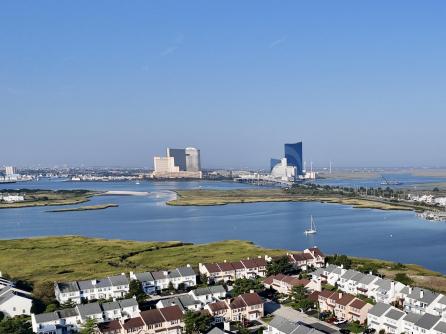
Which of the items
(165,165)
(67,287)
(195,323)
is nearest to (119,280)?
(67,287)

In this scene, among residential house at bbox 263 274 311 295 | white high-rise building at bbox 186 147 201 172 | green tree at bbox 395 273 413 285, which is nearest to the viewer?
residential house at bbox 263 274 311 295

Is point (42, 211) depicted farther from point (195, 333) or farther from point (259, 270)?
point (195, 333)

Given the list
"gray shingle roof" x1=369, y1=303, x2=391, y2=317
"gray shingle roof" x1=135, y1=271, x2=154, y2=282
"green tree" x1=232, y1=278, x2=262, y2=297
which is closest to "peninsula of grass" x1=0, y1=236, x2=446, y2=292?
"gray shingle roof" x1=135, y1=271, x2=154, y2=282

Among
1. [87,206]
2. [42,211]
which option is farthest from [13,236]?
[87,206]

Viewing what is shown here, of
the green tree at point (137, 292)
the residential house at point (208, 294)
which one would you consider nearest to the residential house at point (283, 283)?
the residential house at point (208, 294)

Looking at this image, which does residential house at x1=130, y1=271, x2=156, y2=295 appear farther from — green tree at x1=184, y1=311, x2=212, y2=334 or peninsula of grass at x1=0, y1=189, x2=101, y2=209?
peninsula of grass at x1=0, y1=189, x2=101, y2=209
